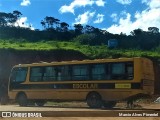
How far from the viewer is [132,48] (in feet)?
25.8

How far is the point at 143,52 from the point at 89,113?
1519mm

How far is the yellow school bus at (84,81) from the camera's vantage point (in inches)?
374

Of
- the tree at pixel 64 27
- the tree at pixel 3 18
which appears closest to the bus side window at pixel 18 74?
the tree at pixel 3 18

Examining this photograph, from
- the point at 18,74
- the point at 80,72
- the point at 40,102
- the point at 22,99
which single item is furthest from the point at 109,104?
the point at 18,74

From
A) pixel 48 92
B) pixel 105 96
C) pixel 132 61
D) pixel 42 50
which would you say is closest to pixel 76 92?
pixel 105 96

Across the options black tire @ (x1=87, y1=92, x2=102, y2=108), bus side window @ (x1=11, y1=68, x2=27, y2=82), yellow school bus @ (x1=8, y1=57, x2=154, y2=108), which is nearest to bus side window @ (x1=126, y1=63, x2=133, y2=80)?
yellow school bus @ (x1=8, y1=57, x2=154, y2=108)

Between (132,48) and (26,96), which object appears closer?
(132,48)

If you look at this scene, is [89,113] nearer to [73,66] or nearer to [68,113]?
[68,113]

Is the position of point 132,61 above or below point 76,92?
above

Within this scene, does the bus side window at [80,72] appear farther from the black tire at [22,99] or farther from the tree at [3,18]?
the tree at [3,18]

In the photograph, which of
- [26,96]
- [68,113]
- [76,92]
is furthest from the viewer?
[76,92]

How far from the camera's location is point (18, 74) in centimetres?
988

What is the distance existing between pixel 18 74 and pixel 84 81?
6.14 feet

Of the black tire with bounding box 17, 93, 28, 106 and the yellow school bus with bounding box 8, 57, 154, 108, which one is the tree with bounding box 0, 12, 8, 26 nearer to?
the yellow school bus with bounding box 8, 57, 154, 108
